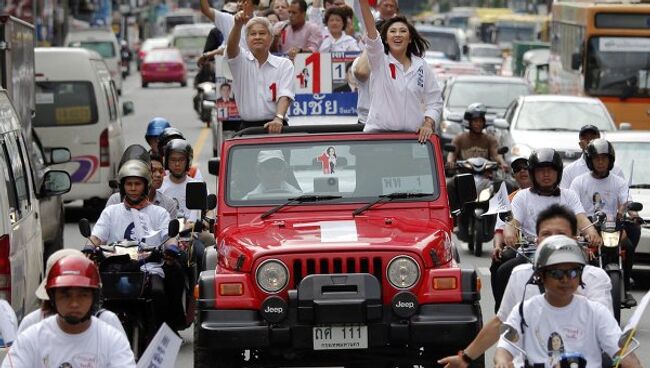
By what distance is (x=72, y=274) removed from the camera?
7164 millimetres

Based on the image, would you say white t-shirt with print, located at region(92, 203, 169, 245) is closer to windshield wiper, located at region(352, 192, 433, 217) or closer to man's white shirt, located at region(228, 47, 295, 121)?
windshield wiper, located at region(352, 192, 433, 217)

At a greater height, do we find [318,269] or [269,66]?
[269,66]

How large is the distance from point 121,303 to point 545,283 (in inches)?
190

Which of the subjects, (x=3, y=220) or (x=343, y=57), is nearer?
(x=3, y=220)

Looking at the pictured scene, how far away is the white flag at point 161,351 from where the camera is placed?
729 centimetres

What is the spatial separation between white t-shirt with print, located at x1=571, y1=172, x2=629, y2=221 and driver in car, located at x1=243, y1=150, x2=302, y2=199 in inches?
122

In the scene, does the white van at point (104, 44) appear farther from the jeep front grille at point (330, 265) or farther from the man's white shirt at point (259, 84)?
the jeep front grille at point (330, 265)

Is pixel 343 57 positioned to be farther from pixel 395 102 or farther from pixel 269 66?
pixel 395 102

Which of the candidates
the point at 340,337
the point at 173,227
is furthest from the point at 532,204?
the point at 173,227

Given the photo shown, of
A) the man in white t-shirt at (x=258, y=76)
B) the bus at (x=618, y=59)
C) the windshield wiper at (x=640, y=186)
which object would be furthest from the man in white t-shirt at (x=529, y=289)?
the bus at (x=618, y=59)

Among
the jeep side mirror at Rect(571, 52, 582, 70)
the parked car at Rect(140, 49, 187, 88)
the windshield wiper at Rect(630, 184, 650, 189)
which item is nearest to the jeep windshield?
the windshield wiper at Rect(630, 184, 650, 189)

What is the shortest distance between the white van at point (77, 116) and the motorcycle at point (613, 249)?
1049 centimetres

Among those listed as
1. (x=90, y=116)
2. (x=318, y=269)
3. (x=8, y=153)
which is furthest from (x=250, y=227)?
(x=90, y=116)

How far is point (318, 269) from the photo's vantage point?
10422 millimetres
